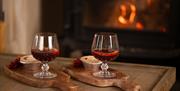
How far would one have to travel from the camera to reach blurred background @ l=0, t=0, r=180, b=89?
10.8 ft

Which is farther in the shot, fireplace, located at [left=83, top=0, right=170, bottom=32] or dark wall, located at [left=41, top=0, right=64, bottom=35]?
dark wall, located at [left=41, top=0, right=64, bottom=35]

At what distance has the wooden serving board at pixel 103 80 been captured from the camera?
1426mm

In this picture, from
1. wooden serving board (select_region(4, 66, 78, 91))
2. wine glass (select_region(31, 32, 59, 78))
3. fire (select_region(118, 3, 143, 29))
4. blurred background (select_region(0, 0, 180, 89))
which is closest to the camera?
wooden serving board (select_region(4, 66, 78, 91))

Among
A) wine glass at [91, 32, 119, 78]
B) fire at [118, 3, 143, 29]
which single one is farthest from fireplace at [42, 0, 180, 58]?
wine glass at [91, 32, 119, 78]

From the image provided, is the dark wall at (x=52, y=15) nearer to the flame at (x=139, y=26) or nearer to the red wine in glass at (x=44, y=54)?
the flame at (x=139, y=26)

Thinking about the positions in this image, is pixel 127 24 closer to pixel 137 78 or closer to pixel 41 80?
pixel 137 78

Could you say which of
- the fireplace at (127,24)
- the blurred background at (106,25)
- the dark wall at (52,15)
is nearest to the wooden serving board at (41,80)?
the blurred background at (106,25)

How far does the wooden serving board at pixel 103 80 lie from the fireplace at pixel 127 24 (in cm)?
177

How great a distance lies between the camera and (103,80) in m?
1.47

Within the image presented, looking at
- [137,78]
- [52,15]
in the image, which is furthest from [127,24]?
[137,78]

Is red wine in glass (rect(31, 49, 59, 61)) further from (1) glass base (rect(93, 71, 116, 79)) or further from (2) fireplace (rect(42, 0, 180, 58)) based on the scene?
(2) fireplace (rect(42, 0, 180, 58))

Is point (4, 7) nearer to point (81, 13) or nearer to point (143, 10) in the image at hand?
point (81, 13)

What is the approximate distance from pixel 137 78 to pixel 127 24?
1850mm

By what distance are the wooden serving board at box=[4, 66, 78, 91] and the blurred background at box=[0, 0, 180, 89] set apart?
5.09 feet
